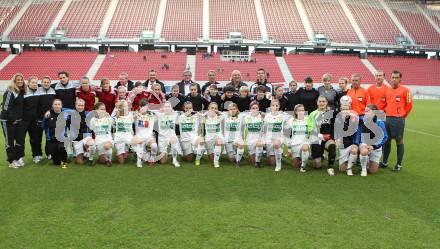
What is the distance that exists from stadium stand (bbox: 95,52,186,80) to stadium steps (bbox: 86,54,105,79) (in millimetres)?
323

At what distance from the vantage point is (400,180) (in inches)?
282

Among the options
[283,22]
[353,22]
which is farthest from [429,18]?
[283,22]

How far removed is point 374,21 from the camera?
46656mm

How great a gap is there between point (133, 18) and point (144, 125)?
38.8 metres

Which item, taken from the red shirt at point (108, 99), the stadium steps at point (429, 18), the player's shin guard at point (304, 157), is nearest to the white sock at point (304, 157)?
the player's shin guard at point (304, 157)

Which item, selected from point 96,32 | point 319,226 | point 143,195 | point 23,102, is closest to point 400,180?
point 319,226

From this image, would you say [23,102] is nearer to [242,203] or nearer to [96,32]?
[242,203]

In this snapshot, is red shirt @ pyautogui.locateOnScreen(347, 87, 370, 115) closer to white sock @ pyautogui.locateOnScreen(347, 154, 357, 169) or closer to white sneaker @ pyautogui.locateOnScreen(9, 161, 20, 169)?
white sock @ pyautogui.locateOnScreen(347, 154, 357, 169)

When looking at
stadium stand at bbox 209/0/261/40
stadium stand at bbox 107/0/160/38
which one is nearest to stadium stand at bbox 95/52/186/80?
stadium stand at bbox 107/0/160/38

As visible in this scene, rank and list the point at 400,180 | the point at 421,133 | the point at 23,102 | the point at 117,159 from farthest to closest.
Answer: the point at 421,133
the point at 117,159
the point at 23,102
the point at 400,180

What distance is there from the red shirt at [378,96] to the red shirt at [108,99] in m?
5.72

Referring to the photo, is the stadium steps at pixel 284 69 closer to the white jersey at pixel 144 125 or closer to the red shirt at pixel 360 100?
the red shirt at pixel 360 100

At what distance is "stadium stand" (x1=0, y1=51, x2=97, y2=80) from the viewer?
38.2 m

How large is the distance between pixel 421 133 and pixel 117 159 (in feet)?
35.7
